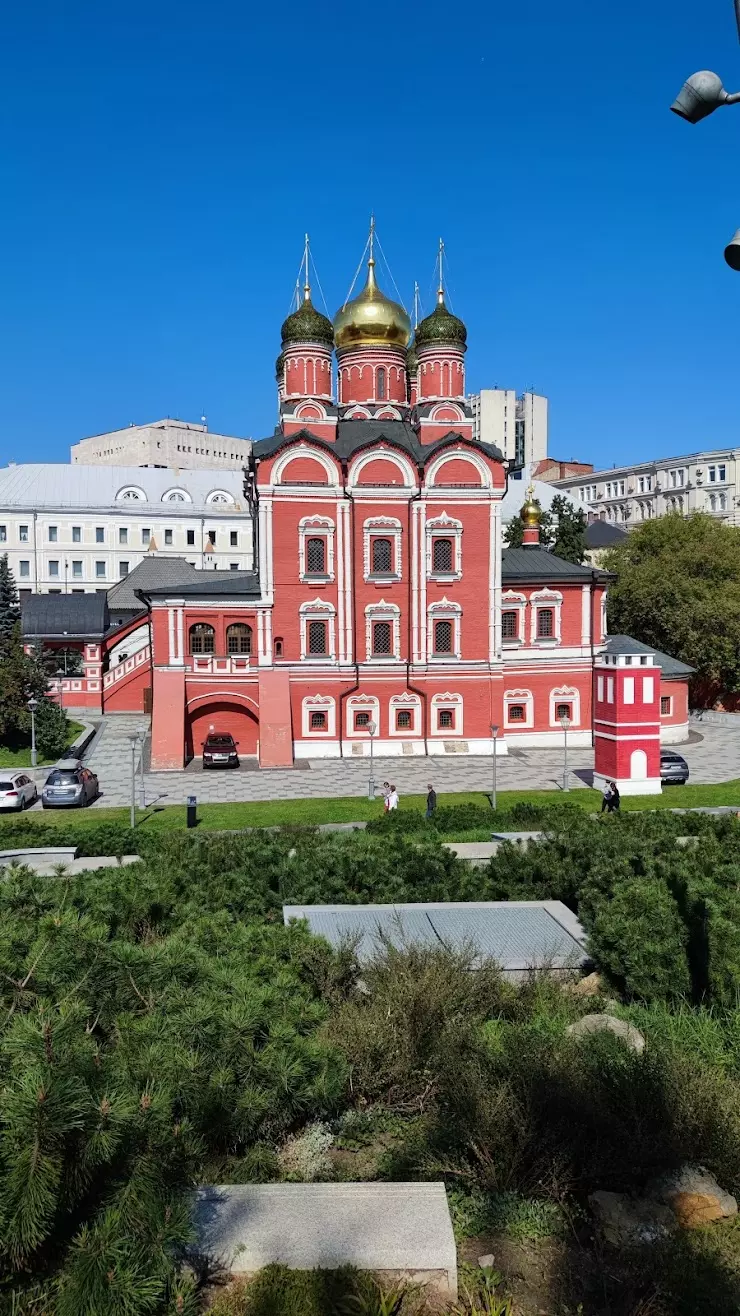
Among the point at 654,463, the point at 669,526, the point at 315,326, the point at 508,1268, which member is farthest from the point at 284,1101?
the point at 654,463

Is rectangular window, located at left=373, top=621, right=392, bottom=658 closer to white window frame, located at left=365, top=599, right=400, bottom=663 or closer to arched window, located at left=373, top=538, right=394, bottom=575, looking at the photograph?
white window frame, located at left=365, top=599, right=400, bottom=663

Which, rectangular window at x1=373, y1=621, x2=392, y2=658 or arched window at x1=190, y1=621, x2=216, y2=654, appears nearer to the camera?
arched window at x1=190, y1=621, x2=216, y2=654

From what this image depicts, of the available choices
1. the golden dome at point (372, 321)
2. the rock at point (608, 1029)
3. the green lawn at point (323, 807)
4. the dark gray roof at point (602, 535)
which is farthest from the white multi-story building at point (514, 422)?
the rock at point (608, 1029)

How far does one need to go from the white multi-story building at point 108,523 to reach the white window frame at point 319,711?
3399cm

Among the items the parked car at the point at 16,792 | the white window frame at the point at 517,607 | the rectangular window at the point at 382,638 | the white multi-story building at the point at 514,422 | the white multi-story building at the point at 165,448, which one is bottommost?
the parked car at the point at 16,792

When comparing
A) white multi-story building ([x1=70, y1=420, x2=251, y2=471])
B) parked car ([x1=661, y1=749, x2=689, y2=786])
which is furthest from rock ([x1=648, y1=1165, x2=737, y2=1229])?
white multi-story building ([x1=70, y1=420, x2=251, y2=471])

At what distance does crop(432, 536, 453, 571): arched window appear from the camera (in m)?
32.5

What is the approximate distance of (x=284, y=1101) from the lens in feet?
20.2

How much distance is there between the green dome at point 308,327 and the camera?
117ft

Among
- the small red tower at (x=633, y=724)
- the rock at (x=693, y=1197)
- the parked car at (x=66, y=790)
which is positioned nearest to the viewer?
the rock at (x=693, y=1197)

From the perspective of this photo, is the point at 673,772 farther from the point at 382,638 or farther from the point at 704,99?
the point at 704,99

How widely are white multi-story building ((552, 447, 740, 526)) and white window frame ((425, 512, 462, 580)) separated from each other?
45.3m

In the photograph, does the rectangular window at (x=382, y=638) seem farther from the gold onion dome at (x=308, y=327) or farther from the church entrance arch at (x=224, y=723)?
the gold onion dome at (x=308, y=327)

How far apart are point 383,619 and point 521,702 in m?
5.94
